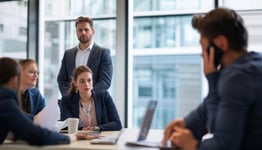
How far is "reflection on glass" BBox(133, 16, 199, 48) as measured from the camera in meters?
4.36

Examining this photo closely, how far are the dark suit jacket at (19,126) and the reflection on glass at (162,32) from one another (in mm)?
3003

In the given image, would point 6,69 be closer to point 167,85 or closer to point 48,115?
point 48,115

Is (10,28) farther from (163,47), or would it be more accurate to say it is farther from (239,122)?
(239,122)

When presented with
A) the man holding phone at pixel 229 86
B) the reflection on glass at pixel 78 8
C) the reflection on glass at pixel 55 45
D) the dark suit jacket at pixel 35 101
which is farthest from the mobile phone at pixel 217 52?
the reflection on glass at pixel 55 45

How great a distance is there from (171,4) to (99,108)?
208 cm

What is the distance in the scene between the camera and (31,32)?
4906 millimetres

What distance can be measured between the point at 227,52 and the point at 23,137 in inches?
36.3

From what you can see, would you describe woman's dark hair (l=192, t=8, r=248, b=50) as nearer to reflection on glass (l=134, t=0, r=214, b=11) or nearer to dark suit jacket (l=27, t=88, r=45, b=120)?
dark suit jacket (l=27, t=88, r=45, b=120)

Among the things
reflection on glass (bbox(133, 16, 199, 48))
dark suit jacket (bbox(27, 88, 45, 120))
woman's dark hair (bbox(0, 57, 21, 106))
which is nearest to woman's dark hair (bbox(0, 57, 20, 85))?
woman's dark hair (bbox(0, 57, 21, 106))

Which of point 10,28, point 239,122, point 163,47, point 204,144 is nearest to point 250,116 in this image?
point 239,122

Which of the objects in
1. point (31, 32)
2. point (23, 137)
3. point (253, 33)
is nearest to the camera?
point (23, 137)

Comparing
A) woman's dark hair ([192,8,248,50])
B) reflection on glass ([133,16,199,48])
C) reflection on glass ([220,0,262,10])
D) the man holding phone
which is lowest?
the man holding phone

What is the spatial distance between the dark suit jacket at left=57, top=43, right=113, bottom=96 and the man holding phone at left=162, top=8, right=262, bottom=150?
78.5 inches

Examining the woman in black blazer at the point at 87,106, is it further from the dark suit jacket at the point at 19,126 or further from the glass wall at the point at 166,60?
the glass wall at the point at 166,60
